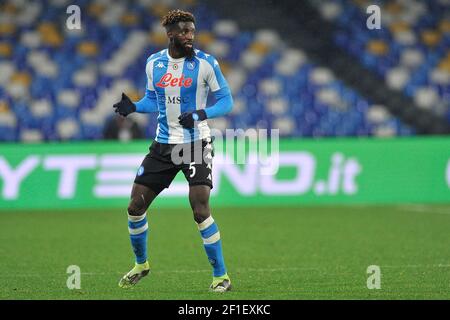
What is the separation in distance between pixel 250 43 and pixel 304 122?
8.49ft

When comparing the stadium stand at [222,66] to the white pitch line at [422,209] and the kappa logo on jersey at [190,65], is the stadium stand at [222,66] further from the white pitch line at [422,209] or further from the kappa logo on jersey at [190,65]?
the kappa logo on jersey at [190,65]

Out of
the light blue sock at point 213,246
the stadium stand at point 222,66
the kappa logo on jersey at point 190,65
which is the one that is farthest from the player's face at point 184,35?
the stadium stand at point 222,66

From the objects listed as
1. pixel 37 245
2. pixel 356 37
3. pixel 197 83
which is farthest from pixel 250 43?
pixel 197 83

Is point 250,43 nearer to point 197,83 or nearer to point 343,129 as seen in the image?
point 343,129

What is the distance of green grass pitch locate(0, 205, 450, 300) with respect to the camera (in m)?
7.53

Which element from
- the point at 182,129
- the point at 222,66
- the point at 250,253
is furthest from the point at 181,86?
the point at 222,66

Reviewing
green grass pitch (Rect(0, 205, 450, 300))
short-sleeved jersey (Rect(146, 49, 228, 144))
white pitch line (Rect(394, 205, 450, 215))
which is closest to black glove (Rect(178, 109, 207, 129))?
short-sleeved jersey (Rect(146, 49, 228, 144))

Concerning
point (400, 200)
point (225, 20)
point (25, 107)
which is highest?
point (225, 20)

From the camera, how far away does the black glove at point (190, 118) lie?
736 centimetres

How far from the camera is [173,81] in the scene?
773 cm

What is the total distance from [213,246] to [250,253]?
278 centimetres

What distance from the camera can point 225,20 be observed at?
68.6 ft

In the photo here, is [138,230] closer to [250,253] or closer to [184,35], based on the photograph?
[184,35]

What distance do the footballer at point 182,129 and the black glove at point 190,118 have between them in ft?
0.32
